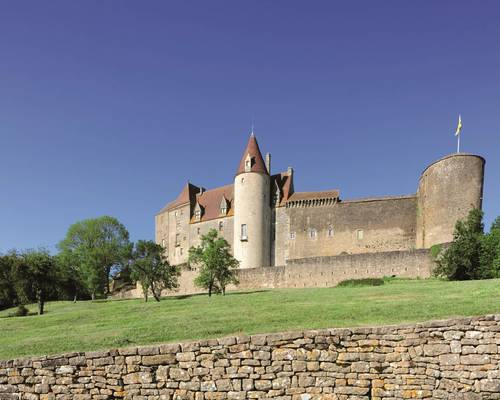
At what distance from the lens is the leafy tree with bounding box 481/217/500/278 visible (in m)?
31.5

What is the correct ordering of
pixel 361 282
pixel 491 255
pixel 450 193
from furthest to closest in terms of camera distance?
pixel 450 193, pixel 361 282, pixel 491 255

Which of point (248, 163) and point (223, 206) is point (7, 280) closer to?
point (223, 206)

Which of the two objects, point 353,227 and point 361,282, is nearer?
point 361,282

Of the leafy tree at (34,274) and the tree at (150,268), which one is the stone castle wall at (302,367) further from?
the leafy tree at (34,274)

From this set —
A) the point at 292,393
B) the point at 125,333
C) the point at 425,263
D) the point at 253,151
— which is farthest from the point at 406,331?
the point at 253,151

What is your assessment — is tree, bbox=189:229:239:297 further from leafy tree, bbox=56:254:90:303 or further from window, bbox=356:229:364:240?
window, bbox=356:229:364:240

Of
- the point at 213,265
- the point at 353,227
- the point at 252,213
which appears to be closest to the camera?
the point at 213,265

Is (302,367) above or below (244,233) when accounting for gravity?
below

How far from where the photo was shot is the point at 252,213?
56.2 meters

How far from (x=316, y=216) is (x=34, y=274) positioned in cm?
3381

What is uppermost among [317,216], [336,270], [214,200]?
[214,200]

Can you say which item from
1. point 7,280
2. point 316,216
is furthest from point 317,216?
point 7,280

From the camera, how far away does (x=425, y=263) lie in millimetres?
38656

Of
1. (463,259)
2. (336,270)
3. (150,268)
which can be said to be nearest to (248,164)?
(336,270)
